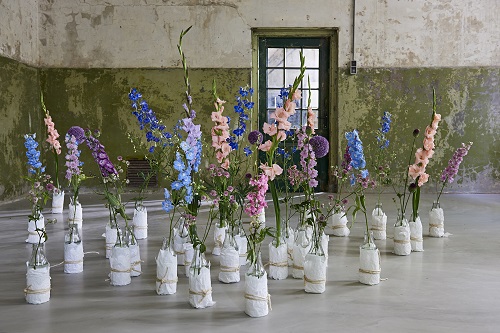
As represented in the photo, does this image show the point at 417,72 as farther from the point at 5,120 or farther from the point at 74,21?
the point at 5,120

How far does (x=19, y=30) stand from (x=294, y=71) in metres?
3.51

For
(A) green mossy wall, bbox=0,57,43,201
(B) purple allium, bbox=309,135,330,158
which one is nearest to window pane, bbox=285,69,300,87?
(A) green mossy wall, bbox=0,57,43,201

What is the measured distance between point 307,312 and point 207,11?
5.52 m

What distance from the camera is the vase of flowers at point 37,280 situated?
2842 mm

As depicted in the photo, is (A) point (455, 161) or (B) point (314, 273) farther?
(A) point (455, 161)

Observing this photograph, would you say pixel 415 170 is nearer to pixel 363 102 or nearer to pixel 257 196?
pixel 257 196

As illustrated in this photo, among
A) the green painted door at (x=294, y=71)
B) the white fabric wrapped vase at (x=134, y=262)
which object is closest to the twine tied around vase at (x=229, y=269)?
the white fabric wrapped vase at (x=134, y=262)

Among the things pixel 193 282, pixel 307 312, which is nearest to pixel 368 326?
pixel 307 312

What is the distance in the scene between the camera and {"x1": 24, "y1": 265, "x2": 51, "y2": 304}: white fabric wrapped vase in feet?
9.32

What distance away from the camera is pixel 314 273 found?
2980mm

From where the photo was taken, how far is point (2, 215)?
18.4 ft

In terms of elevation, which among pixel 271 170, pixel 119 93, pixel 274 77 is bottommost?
pixel 271 170

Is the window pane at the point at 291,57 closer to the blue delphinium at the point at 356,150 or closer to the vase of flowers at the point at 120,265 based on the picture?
the blue delphinium at the point at 356,150

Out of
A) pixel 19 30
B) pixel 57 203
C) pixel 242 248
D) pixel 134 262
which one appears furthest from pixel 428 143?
pixel 19 30
